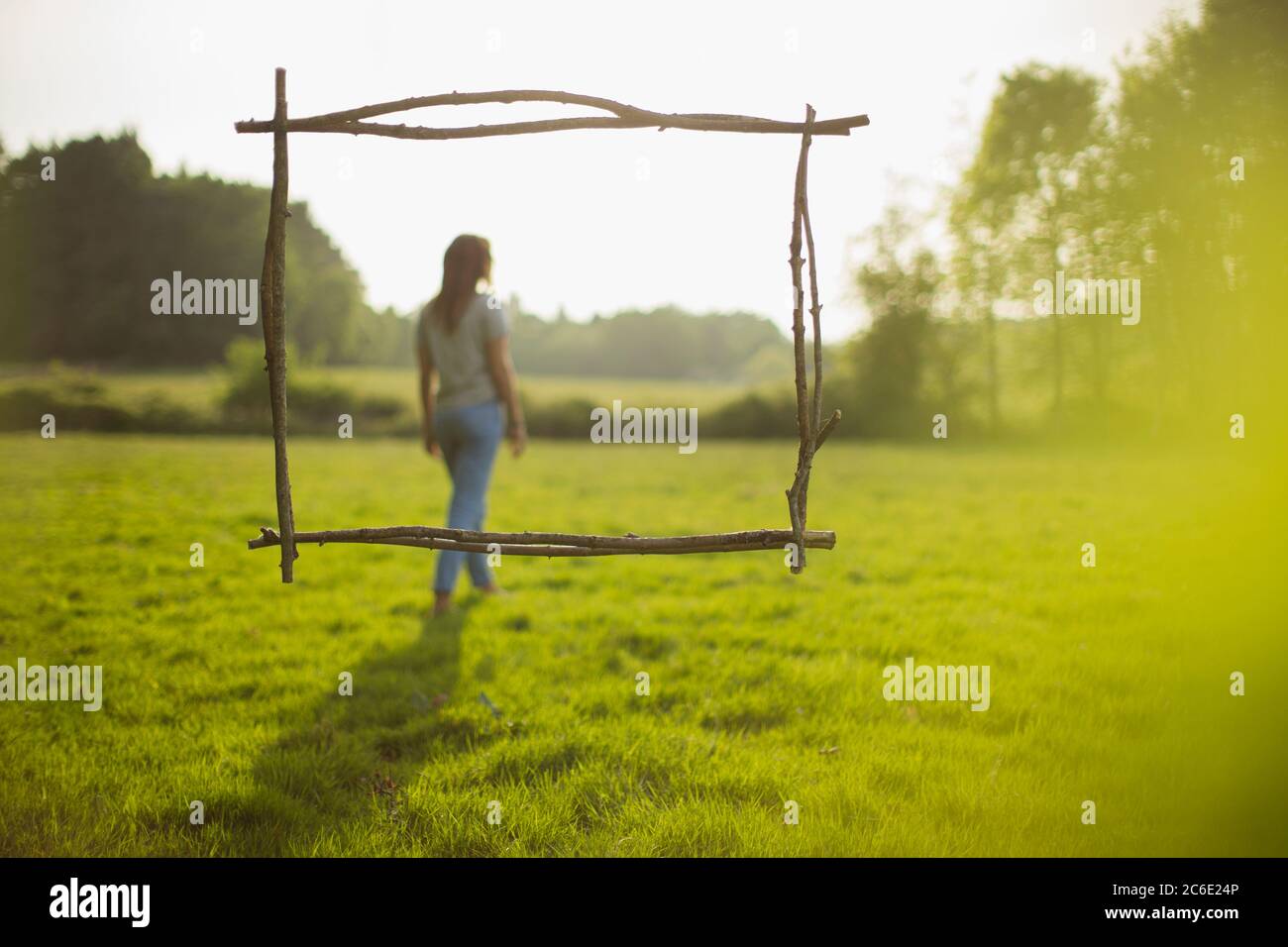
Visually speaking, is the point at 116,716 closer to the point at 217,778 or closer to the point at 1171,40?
the point at 217,778

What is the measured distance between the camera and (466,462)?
17.9ft

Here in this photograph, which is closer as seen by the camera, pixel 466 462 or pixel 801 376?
pixel 801 376

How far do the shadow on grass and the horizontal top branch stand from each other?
98.6 inches

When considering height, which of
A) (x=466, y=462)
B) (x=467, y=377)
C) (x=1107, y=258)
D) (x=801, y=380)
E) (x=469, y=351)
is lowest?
(x=466, y=462)

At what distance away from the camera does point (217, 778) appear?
3.01m

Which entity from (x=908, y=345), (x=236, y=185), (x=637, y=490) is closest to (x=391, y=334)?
(x=236, y=185)

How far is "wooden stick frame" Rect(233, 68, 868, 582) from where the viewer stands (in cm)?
240

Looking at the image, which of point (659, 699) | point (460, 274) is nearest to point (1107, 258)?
point (460, 274)

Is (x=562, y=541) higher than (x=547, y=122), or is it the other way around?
(x=547, y=122)

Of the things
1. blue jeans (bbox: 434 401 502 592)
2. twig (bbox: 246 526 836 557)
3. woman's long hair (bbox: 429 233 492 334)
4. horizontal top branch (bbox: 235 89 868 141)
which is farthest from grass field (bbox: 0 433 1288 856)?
horizontal top branch (bbox: 235 89 868 141)

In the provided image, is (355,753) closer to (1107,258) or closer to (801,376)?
(801,376)

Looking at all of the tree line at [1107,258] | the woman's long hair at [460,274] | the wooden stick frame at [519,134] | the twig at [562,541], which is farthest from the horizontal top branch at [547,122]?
Result: the tree line at [1107,258]

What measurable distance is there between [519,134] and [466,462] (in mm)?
3321
